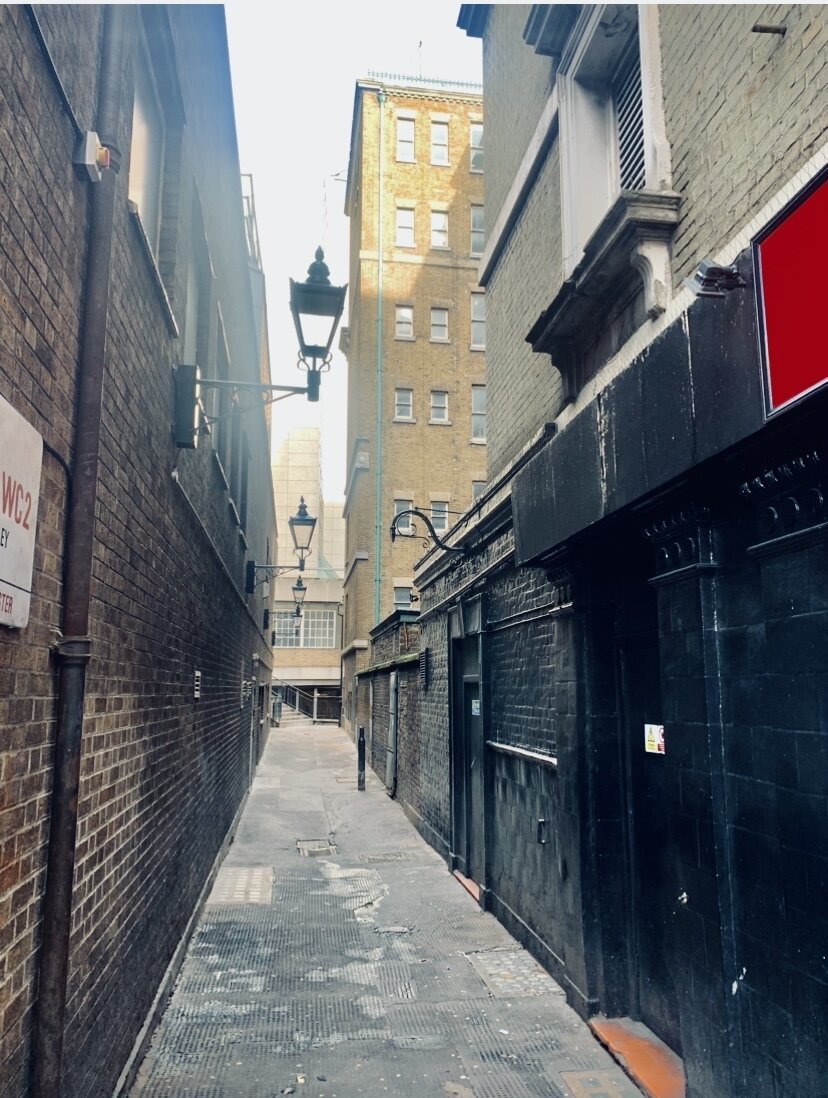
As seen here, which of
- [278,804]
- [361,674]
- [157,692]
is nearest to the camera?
[157,692]

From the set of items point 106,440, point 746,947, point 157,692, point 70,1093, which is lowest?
point 70,1093

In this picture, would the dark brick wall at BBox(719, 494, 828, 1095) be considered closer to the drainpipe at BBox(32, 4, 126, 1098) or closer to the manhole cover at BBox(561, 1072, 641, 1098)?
the manhole cover at BBox(561, 1072, 641, 1098)

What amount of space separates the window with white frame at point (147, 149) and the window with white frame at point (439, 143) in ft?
86.3

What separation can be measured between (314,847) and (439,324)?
2146 centimetres

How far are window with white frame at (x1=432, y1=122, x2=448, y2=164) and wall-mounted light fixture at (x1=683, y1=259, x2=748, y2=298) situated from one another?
29.1m

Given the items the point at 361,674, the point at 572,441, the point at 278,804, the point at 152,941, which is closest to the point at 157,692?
the point at 152,941

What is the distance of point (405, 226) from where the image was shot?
2931 cm

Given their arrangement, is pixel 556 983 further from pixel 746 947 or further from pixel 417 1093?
pixel 746 947

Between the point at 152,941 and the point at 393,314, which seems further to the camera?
the point at 393,314

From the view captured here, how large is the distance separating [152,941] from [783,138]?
227 inches

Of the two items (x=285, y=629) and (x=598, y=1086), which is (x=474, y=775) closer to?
(x=598, y=1086)

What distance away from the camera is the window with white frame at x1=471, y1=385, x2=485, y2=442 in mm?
28312

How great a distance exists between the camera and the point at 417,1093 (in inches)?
180

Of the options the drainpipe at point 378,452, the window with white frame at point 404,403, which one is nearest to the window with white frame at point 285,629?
the drainpipe at point 378,452
